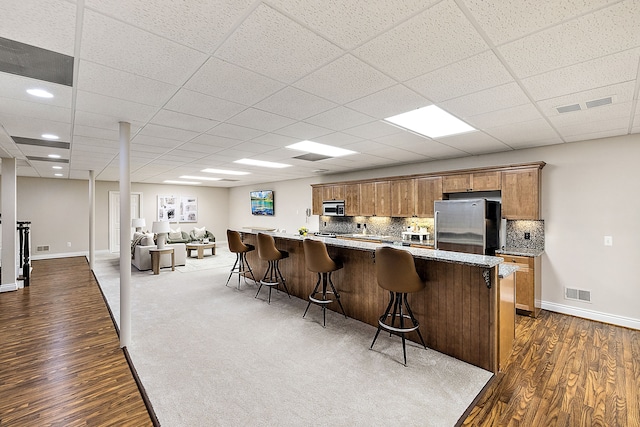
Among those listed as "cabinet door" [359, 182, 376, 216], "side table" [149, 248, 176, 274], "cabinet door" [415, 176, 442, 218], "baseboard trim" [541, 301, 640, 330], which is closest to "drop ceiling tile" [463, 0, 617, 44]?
"cabinet door" [415, 176, 442, 218]

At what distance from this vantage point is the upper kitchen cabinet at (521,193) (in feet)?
14.1

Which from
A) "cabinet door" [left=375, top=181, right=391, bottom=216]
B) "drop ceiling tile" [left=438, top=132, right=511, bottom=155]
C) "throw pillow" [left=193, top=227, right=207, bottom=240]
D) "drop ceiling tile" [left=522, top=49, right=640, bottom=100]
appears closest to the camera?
"drop ceiling tile" [left=522, top=49, right=640, bottom=100]

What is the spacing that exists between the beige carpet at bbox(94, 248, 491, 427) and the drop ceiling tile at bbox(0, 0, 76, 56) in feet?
8.24

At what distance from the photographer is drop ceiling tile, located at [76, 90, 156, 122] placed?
2.65m

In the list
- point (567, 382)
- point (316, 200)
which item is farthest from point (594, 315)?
point (316, 200)

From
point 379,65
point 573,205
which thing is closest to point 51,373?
point 379,65

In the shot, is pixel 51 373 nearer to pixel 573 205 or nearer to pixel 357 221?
pixel 357 221

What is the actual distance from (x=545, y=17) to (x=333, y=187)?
5952 millimetres

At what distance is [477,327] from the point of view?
8.92 feet

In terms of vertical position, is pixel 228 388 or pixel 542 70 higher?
Answer: pixel 542 70

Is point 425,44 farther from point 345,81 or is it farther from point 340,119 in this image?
point 340,119

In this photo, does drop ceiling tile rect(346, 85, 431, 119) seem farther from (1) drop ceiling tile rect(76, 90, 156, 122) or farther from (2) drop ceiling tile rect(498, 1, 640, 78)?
(1) drop ceiling tile rect(76, 90, 156, 122)

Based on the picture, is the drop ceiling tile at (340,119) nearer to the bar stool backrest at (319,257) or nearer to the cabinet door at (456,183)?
the bar stool backrest at (319,257)

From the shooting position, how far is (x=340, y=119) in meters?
3.27
